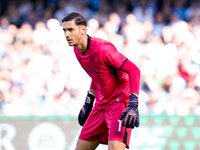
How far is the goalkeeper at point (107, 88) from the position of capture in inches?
144

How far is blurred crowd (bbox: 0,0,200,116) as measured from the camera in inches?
253

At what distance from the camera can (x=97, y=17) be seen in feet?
27.7

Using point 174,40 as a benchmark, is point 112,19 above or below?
above

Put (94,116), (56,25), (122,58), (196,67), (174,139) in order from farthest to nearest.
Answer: (56,25) < (196,67) < (174,139) < (94,116) < (122,58)

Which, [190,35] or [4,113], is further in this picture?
[190,35]

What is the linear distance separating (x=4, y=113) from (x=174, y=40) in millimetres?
3539

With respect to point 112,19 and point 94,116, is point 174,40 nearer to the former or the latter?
point 112,19

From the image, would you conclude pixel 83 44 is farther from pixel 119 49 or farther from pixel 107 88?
pixel 119 49

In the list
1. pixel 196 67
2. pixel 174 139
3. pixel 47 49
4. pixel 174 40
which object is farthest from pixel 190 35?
pixel 47 49

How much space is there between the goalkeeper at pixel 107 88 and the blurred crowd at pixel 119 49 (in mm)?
2270

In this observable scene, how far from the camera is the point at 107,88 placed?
3.93 meters

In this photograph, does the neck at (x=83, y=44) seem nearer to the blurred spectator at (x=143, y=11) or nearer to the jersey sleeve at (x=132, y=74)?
the jersey sleeve at (x=132, y=74)

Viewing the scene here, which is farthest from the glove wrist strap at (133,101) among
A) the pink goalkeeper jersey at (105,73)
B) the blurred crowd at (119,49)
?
the blurred crowd at (119,49)

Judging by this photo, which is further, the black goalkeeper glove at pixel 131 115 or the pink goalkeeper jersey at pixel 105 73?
the pink goalkeeper jersey at pixel 105 73
